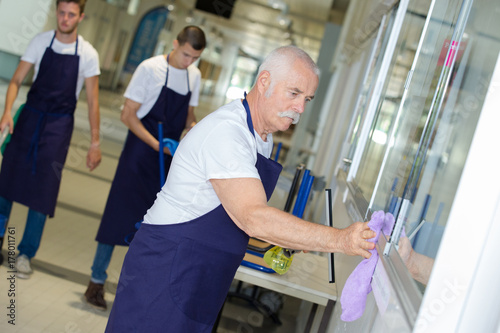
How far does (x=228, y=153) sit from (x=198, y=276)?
40 centimetres

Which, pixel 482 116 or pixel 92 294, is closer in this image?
pixel 482 116

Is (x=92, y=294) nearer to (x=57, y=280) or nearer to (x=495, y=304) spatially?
(x=57, y=280)

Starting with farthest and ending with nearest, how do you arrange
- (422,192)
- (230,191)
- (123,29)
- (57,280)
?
1. (123,29)
2. (57,280)
3. (422,192)
4. (230,191)

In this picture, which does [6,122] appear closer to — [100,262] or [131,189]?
[131,189]

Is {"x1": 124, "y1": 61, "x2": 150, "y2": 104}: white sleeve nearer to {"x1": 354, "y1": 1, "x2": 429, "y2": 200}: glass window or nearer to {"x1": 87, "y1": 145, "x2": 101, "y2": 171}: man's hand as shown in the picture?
{"x1": 87, "y1": 145, "x2": 101, "y2": 171}: man's hand

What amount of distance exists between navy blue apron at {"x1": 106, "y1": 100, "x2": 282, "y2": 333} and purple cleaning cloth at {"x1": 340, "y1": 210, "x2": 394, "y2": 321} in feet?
1.25

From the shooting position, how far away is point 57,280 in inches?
141

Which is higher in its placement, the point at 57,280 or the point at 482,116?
the point at 482,116

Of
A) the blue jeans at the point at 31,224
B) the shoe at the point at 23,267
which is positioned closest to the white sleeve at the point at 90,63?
the blue jeans at the point at 31,224

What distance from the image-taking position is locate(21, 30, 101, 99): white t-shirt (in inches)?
135

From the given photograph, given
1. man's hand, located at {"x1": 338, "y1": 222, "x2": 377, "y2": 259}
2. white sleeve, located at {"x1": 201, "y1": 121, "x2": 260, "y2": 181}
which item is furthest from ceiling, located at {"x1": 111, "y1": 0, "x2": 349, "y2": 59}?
man's hand, located at {"x1": 338, "y1": 222, "x2": 377, "y2": 259}

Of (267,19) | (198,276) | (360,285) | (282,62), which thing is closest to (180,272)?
(198,276)

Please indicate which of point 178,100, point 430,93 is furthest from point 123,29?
point 430,93

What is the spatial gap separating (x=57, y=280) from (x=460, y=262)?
300cm
